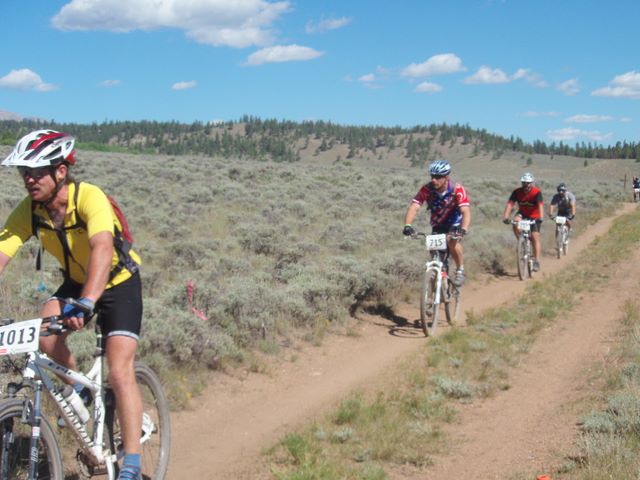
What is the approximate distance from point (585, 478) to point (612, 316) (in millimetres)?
6087

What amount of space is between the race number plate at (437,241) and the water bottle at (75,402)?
618 centimetres

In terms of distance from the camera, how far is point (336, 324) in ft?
30.2

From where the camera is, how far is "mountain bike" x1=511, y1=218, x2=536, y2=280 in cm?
1391

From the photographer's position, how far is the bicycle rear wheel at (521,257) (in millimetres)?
13867

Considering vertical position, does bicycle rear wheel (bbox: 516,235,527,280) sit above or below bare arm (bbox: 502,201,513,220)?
below

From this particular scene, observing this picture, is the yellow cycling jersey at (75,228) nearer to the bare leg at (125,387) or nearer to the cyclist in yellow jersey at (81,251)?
the cyclist in yellow jersey at (81,251)

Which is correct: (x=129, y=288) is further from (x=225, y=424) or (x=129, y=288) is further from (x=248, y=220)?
(x=248, y=220)

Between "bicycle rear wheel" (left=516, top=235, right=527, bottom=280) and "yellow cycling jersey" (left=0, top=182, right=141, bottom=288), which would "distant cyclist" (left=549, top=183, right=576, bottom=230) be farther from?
"yellow cycling jersey" (left=0, top=182, right=141, bottom=288)

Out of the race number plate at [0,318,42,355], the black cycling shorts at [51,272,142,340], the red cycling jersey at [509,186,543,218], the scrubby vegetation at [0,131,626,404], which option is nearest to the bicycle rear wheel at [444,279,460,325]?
the scrubby vegetation at [0,131,626,404]

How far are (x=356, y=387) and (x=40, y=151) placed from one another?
4.36 meters

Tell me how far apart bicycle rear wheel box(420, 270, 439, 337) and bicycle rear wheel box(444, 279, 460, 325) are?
0.39m

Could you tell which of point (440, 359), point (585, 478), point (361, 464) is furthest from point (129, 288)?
point (440, 359)

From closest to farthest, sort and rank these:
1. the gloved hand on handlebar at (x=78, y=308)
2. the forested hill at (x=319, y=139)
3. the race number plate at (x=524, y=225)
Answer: the gloved hand on handlebar at (x=78, y=308) → the race number plate at (x=524, y=225) → the forested hill at (x=319, y=139)

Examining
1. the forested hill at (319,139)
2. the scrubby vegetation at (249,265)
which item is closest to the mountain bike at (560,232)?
the scrubby vegetation at (249,265)
